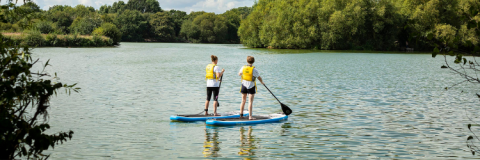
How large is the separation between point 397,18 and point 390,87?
2506 inches

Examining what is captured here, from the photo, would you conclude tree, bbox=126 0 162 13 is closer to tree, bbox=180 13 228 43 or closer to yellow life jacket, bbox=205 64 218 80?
tree, bbox=180 13 228 43

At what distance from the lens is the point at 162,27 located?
149m

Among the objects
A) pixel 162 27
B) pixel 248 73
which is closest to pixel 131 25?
pixel 162 27

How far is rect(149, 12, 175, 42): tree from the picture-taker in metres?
150

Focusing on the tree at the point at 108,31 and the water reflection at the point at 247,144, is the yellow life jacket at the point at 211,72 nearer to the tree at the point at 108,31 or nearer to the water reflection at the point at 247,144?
the water reflection at the point at 247,144

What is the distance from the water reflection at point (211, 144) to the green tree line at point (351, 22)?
70.6m

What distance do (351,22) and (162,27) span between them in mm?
83398

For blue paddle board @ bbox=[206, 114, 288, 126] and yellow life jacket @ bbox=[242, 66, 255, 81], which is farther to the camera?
blue paddle board @ bbox=[206, 114, 288, 126]

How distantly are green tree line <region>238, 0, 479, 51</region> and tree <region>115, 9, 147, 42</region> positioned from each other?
67289 millimetres

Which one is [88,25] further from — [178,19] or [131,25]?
[178,19]

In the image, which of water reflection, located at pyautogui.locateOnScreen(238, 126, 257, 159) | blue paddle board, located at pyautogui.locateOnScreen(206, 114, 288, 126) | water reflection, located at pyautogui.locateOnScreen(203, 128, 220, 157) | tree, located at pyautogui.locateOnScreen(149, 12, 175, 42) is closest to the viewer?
water reflection, located at pyautogui.locateOnScreen(203, 128, 220, 157)

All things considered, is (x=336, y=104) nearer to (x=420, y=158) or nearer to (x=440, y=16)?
(x=420, y=158)

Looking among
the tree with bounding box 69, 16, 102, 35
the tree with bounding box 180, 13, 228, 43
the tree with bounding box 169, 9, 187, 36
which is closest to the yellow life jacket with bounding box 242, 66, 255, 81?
the tree with bounding box 69, 16, 102, 35

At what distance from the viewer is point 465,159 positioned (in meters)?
9.01
